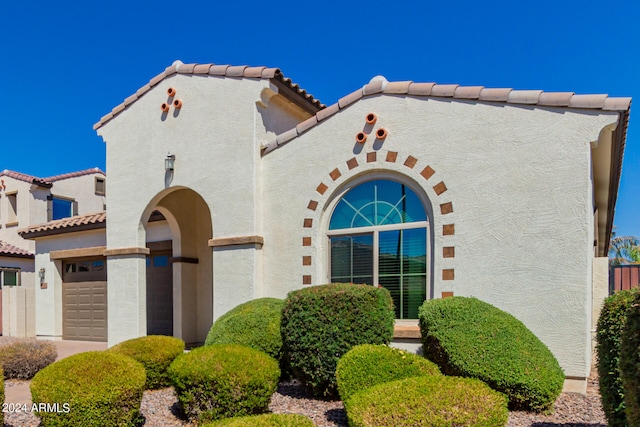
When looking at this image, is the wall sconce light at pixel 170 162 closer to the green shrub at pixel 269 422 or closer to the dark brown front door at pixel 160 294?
the dark brown front door at pixel 160 294

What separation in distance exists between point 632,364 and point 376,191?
6.11 metres

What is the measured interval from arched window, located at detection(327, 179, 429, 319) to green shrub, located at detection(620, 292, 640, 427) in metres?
5.19

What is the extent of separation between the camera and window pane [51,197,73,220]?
2416cm

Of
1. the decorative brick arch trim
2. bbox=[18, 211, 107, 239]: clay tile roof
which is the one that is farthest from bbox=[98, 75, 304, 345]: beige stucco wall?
bbox=[18, 211, 107, 239]: clay tile roof

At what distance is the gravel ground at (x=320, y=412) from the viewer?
Answer: 581 centimetres

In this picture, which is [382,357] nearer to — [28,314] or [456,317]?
[456,317]

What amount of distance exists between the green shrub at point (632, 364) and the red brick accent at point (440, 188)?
5020 millimetres

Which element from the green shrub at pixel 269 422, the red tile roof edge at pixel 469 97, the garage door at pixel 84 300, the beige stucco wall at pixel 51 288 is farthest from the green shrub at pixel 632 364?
the beige stucco wall at pixel 51 288

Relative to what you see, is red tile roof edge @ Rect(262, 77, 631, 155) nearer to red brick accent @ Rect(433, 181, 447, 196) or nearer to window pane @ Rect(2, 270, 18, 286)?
red brick accent @ Rect(433, 181, 447, 196)

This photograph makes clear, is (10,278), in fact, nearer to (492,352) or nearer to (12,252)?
(12,252)

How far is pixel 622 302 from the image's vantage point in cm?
436

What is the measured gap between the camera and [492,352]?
244 inches

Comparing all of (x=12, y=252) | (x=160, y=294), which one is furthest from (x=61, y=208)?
(x=160, y=294)

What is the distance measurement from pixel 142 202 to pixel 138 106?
2.29 meters
